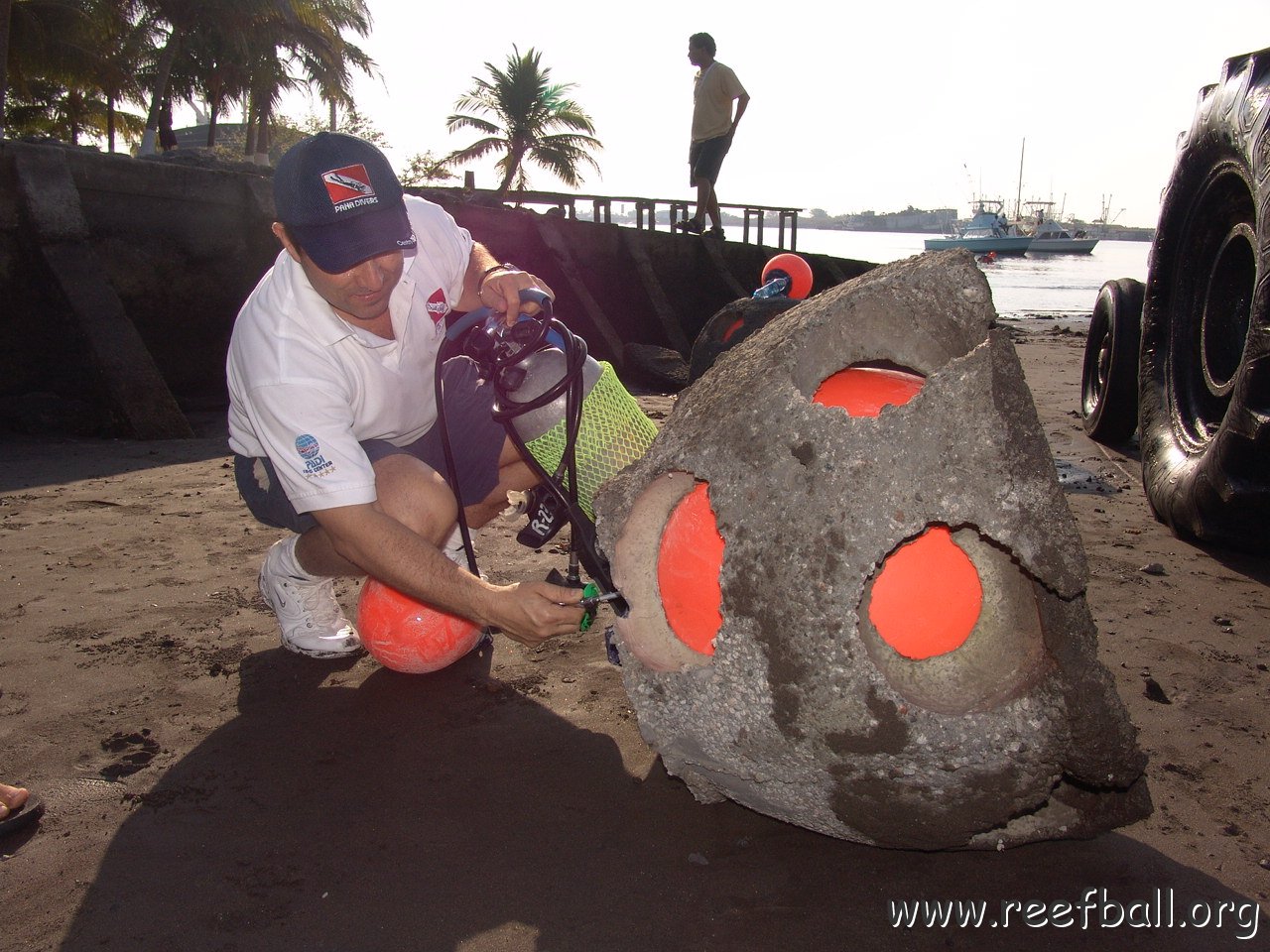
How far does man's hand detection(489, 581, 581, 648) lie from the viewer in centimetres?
242

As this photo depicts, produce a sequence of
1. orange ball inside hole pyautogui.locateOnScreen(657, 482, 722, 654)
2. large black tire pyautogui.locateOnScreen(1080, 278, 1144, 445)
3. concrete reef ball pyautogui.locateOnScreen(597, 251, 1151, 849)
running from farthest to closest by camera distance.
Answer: large black tire pyautogui.locateOnScreen(1080, 278, 1144, 445) → orange ball inside hole pyautogui.locateOnScreen(657, 482, 722, 654) → concrete reef ball pyautogui.locateOnScreen(597, 251, 1151, 849)

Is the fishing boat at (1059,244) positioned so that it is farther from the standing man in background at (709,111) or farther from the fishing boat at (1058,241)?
the standing man in background at (709,111)

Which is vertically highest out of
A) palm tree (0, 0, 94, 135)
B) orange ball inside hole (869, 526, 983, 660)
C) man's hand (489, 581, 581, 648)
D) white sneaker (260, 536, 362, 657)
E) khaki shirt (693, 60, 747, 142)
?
palm tree (0, 0, 94, 135)

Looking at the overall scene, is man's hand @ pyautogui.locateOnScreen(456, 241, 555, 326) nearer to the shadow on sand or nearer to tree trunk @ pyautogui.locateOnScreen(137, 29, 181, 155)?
the shadow on sand

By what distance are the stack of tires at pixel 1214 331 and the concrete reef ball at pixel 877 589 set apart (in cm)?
221

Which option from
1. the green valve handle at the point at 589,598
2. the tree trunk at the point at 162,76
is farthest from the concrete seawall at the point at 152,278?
the tree trunk at the point at 162,76

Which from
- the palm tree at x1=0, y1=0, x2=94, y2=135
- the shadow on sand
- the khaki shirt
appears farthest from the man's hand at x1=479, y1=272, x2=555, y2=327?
the palm tree at x1=0, y1=0, x2=94, y2=135

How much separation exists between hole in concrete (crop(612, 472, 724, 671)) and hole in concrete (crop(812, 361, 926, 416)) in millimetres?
375

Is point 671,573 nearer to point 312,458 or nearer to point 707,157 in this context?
point 312,458

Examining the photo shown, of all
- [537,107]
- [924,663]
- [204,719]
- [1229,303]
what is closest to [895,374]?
[924,663]

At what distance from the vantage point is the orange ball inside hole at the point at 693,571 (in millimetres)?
2195

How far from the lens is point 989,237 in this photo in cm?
6556

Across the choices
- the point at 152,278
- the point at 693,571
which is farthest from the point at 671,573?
the point at 152,278

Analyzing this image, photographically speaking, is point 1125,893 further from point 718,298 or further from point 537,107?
point 537,107
